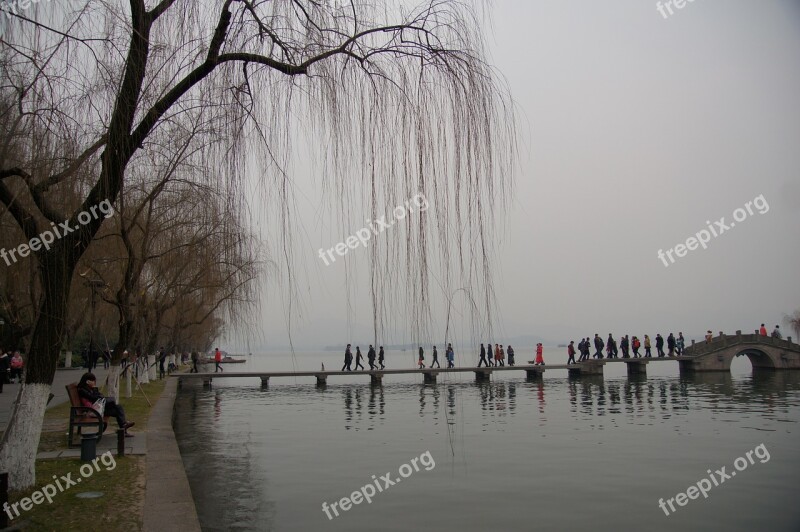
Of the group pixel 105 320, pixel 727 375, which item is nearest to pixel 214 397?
pixel 105 320

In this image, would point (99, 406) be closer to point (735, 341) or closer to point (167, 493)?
point (167, 493)

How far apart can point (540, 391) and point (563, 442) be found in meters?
14.7

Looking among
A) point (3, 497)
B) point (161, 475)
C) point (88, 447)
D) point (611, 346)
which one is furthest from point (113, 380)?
point (611, 346)

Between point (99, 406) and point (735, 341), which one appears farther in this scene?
point (735, 341)

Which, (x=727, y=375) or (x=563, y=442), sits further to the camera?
(x=727, y=375)

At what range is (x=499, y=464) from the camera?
10625 mm

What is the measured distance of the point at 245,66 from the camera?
600cm

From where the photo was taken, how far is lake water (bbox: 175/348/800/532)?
7566 mm

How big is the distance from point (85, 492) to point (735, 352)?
130 ft

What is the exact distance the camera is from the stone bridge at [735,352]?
123ft

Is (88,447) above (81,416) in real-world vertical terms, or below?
below

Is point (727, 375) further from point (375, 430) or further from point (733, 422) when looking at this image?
point (375, 430)

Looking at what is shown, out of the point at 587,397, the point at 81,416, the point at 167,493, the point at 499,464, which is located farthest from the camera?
the point at 587,397

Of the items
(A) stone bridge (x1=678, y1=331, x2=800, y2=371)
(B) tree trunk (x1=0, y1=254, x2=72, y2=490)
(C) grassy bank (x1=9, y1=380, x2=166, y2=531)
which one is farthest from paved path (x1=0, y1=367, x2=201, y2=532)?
(A) stone bridge (x1=678, y1=331, x2=800, y2=371)
